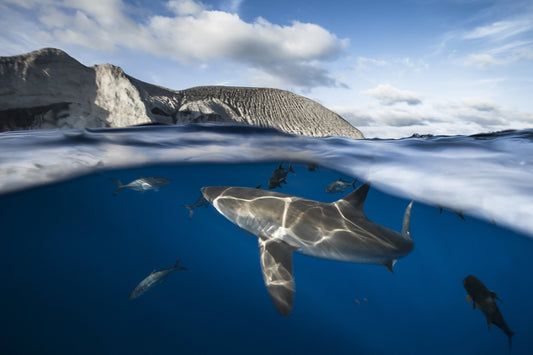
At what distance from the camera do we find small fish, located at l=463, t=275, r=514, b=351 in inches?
120

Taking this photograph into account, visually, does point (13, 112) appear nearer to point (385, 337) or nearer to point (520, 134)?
point (385, 337)

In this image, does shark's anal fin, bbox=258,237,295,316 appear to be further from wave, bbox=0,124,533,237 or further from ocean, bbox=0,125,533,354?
wave, bbox=0,124,533,237

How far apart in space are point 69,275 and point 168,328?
321cm

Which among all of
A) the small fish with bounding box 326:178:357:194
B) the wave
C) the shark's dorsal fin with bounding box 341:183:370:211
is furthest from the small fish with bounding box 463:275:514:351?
the wave

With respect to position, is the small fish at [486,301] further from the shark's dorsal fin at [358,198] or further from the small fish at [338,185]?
the small fish at [338,185]

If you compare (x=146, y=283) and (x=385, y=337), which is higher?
(x=146, y=283)

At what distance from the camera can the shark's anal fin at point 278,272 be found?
110 inches

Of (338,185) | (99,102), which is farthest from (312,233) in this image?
(99,102)

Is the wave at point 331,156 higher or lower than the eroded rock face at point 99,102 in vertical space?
lower

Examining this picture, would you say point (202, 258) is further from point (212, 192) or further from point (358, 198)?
point (358, 198)

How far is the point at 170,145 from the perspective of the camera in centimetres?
733

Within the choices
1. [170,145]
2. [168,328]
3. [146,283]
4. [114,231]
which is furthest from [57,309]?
[114,231]

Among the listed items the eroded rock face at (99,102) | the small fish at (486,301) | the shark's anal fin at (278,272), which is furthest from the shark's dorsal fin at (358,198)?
the eroded rock face at (99,102)

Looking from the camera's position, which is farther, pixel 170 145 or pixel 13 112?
pixel 170 145
